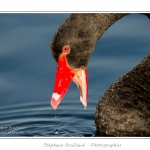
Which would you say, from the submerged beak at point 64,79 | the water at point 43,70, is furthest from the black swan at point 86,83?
the water at point 43,70

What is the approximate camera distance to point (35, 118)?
4.80 meters

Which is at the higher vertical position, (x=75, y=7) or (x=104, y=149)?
(x=75, y=7)

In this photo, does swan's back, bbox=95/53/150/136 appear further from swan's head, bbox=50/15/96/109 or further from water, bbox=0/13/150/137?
water, bbox=0/13/150/137

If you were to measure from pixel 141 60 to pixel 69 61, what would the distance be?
0.72 meters

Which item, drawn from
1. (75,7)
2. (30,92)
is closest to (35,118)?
(30,92)

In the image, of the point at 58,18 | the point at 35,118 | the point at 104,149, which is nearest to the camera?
the point at 104,149

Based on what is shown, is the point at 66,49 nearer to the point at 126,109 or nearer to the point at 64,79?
the point at 64,79

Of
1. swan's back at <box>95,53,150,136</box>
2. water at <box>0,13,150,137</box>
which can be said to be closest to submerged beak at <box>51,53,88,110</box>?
swan's back at <box>95,53,150,136</box>

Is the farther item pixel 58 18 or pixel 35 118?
pixel 35 118

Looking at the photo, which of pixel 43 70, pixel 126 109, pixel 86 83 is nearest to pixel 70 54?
pixel 86 83

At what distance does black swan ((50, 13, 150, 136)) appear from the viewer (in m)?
4.23

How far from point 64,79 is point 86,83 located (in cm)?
14

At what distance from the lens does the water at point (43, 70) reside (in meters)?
4.76

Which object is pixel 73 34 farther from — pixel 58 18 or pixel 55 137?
pixel 55 137
